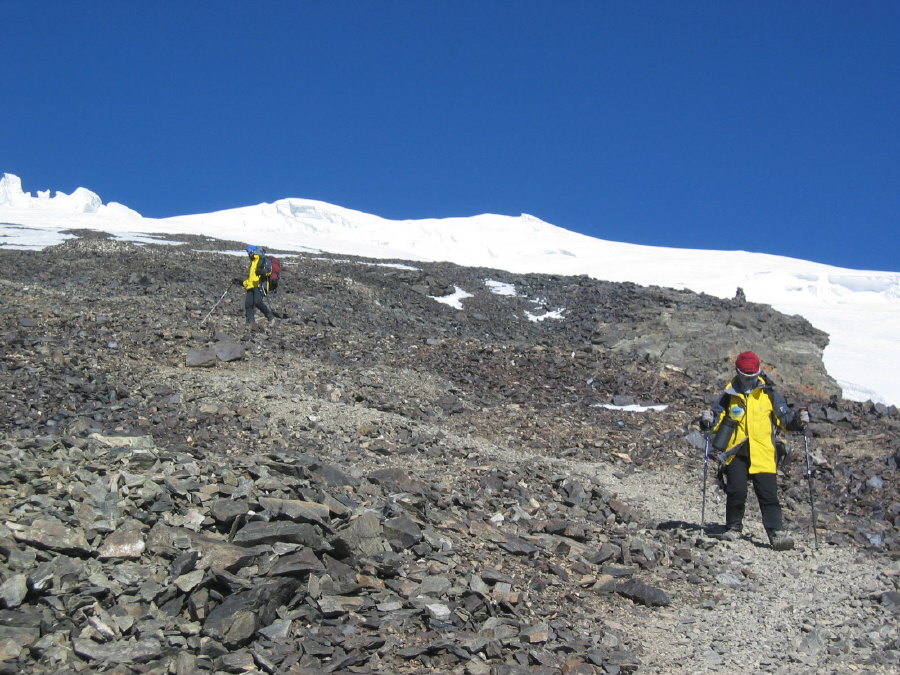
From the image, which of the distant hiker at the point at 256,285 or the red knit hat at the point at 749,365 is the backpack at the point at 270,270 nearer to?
the distant hiker at the point at 256,285

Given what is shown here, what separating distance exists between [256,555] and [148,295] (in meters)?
14.7

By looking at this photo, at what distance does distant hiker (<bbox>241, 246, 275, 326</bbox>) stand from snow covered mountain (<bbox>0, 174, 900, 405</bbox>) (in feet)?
36.1

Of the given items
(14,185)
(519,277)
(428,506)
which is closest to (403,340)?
(428,506)

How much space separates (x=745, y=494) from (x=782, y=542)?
0.54 metres

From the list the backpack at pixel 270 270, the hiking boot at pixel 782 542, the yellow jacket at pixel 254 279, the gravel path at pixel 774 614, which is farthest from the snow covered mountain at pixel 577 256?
the gravel path at pixel 774 614

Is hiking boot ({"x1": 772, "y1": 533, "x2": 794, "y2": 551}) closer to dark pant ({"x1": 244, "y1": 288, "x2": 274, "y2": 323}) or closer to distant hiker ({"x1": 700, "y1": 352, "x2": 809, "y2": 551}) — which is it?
distant hiker ({"x1": 700, "y1": 352, "x2": 809, "y2": 551})

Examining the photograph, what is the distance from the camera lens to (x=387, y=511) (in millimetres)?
6465

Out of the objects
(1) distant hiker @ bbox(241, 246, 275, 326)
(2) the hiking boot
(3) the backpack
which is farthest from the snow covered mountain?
(2) the hiking boot

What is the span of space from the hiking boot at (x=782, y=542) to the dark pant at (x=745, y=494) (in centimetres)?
8

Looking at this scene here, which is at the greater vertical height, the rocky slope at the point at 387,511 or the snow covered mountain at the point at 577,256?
the snow covered mountain at the point at 577,256

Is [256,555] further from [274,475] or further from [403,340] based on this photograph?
[403,340]

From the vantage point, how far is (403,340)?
1630 cm

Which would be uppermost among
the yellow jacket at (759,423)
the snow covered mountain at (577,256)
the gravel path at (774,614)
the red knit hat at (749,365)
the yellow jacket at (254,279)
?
the snow covered mountain at (577,256)

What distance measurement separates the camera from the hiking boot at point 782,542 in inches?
294
